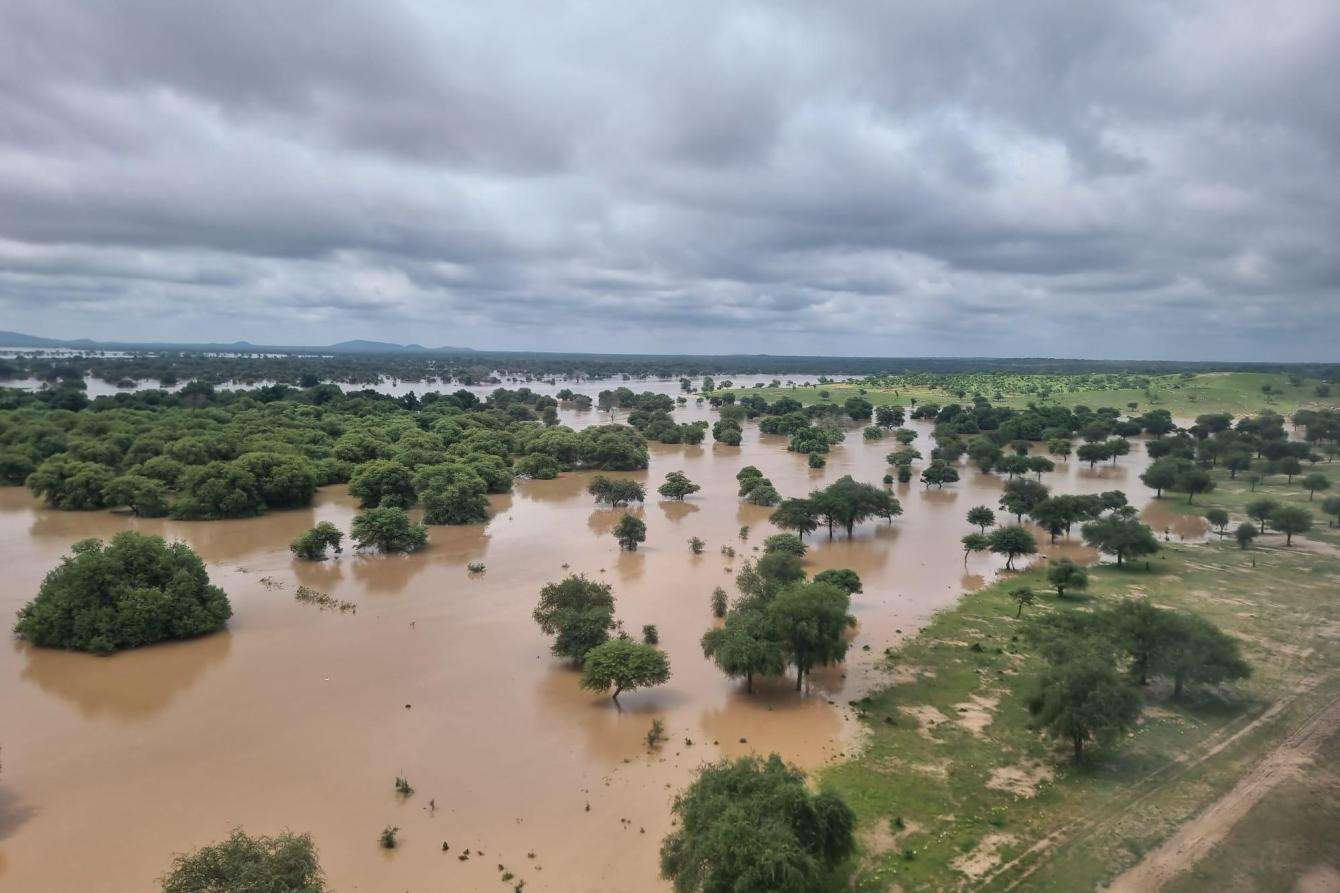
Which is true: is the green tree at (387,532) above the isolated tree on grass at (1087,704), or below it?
below

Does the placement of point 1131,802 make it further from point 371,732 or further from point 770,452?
point 770,452

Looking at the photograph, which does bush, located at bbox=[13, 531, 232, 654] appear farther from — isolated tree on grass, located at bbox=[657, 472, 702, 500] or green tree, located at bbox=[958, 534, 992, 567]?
green tree, located at bbox=[958, 534, 992, 567]

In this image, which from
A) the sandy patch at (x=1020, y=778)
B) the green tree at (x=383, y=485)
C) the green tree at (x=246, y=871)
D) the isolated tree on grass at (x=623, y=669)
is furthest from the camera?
the green tree at (x=383, y=485)

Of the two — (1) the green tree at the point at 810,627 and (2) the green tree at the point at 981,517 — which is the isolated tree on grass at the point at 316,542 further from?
(2) the green tree at the point at 981,517

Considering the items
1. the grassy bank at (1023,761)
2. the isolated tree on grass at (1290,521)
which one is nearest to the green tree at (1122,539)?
the grassy bank at (1023,761)

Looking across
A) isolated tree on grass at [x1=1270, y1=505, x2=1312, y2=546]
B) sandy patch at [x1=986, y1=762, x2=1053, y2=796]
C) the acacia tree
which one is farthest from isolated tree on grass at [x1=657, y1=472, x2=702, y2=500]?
sandy patch at [x1=986, y1=762, x2=1053, y2=796]

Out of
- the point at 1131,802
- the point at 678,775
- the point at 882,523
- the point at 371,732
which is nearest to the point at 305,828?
the point at 371,732
